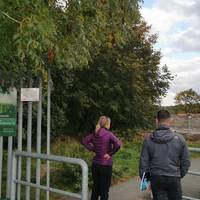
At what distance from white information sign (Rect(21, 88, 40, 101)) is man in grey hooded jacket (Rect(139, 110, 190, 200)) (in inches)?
101

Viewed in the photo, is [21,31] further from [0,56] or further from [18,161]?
[18,161]

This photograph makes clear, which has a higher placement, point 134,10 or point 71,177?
point 134,10

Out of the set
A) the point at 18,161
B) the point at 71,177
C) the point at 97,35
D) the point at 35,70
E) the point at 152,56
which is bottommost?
the point at 71,177

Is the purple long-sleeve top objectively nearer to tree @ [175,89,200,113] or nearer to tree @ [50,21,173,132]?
tree @ [50,21,173,132]

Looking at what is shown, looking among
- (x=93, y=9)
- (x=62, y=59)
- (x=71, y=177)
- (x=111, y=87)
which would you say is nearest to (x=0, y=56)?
(x=62, y=59)

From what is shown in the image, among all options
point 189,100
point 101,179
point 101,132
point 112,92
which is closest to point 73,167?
point 101,179

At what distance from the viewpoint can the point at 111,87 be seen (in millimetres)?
21906

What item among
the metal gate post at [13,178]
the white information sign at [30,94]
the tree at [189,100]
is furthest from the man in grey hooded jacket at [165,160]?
the tree at [189,100]

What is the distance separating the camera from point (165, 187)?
6504 millimetres

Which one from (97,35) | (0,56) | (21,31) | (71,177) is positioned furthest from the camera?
(71,177)

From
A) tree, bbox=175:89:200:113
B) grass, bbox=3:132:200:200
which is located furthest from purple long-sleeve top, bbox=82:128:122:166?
tree, bbox=175:89:200:113

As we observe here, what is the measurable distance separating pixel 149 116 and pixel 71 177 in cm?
1316

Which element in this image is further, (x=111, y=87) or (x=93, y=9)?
(x=111, y=87)

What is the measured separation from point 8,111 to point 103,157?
6.33 ft
